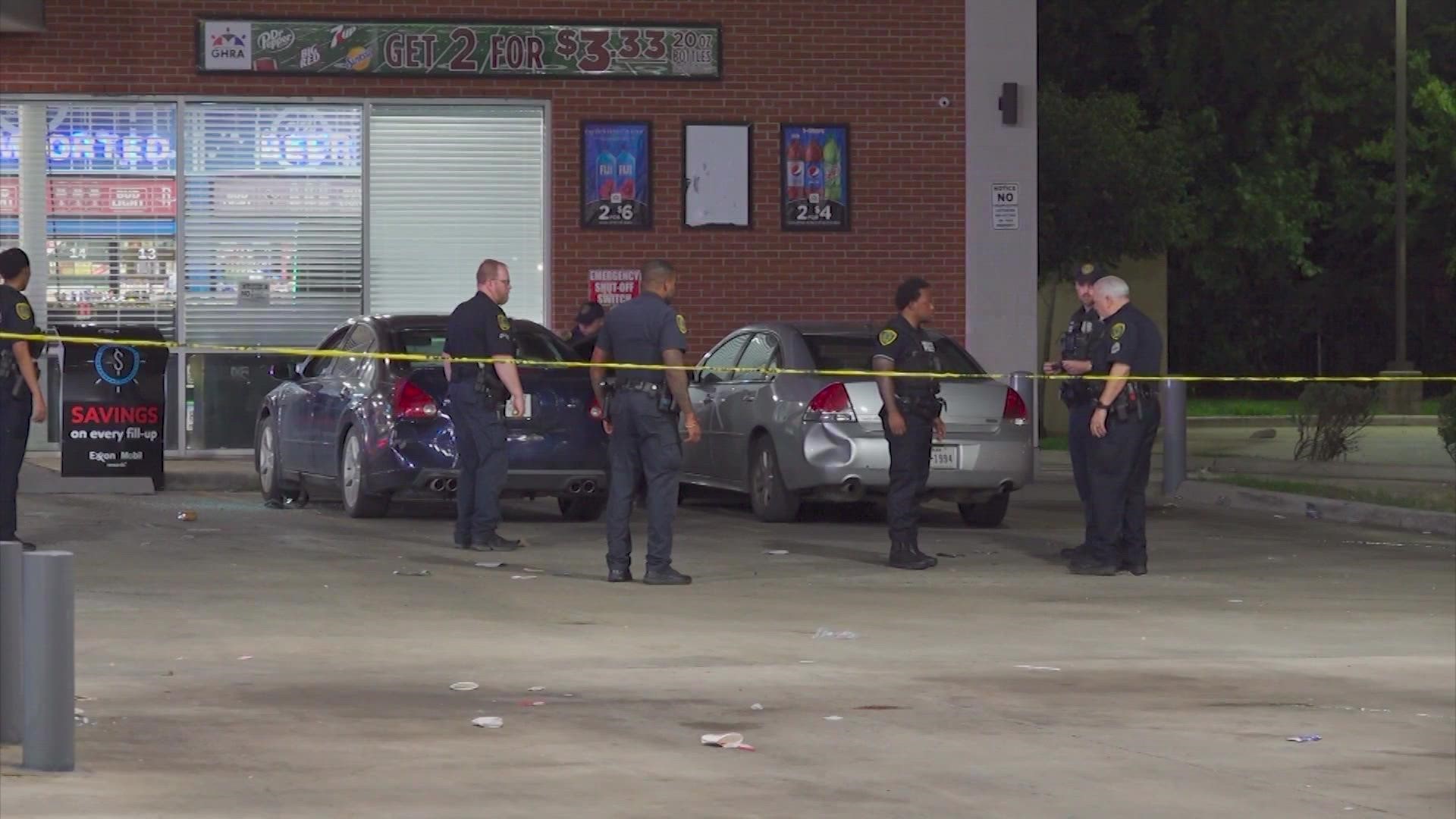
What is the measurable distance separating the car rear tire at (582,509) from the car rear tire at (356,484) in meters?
1.34

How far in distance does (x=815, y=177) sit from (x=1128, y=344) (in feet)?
32.1

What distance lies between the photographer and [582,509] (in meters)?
17.1

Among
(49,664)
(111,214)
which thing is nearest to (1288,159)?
(111,214)

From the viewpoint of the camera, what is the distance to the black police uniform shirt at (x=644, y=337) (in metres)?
13.2

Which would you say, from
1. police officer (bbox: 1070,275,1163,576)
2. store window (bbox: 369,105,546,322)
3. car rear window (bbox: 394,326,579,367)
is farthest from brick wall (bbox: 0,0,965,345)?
police officer (bbox: 1070,275,1163,576)

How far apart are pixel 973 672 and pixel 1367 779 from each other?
7.79 feet

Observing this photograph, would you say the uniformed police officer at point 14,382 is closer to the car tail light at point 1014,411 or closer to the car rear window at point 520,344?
the car rear window at point 520,344

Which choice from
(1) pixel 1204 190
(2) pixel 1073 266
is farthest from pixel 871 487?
(1) pixel 1204 190

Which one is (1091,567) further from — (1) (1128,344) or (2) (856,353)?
(2) (856,353)

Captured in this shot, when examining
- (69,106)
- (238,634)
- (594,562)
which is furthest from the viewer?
(69,106)

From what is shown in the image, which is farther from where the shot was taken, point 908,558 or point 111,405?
point 111,405

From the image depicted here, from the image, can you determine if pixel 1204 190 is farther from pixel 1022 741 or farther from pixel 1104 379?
pixel 1022 741

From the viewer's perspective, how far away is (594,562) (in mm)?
14297

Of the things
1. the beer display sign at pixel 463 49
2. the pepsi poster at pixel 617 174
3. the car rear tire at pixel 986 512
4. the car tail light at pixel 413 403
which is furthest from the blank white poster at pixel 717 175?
the car tail light at pixel 413 403
